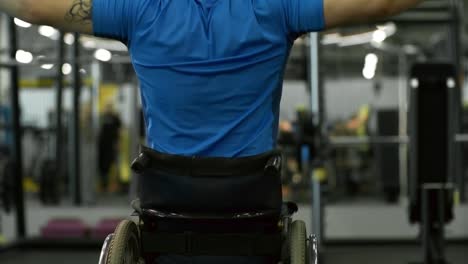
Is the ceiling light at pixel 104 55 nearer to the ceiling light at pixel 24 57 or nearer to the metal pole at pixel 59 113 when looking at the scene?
the metal pole at pixel 59 113

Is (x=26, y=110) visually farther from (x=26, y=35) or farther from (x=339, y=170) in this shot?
(x=339, y=170)

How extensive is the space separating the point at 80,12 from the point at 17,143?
531cm

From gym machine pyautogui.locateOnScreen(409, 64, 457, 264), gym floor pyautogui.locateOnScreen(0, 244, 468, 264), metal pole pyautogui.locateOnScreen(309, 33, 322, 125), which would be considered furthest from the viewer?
gym floor pyautogui.locateOnScreen(0, 244, 468, 264)

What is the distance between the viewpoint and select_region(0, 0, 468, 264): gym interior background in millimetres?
6465

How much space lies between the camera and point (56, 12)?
4.98 feet

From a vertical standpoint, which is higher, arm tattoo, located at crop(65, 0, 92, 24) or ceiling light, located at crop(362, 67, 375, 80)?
ceiling light, located at crop(362, 67, 375, 80)

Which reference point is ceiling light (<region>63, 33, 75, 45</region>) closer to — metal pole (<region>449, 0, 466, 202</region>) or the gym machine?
metal pole (<region>449, 0, 466, 202</region>)

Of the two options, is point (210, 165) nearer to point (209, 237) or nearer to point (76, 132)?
point (209, 237)

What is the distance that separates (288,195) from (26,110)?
3.40m

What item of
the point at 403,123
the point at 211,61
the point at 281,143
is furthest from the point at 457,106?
the point at 211,61

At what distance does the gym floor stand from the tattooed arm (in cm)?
446

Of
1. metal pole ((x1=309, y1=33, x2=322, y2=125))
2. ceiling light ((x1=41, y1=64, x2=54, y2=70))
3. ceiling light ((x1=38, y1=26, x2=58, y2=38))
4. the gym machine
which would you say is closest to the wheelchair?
the gym machine

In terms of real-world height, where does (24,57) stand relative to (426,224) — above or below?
above

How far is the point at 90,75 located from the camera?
752 centimetres
